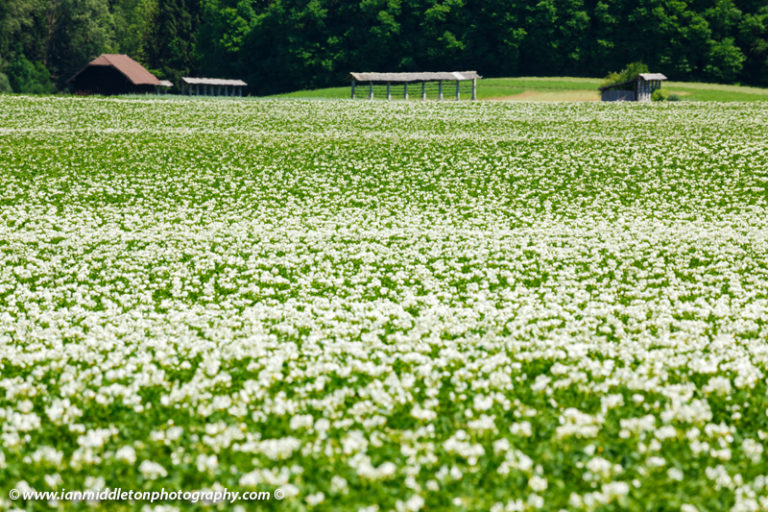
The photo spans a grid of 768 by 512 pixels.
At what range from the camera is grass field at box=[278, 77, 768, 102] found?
8038cm

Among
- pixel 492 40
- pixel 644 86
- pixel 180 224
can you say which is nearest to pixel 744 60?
pixel 492 40

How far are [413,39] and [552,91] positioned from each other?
33.7 metres

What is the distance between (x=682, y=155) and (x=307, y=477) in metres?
28.7

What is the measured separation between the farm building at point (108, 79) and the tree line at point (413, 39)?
20.4 metres

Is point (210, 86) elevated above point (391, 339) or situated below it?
above

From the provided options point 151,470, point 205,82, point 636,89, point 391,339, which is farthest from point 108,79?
point 151,470

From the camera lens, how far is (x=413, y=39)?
4624 inches

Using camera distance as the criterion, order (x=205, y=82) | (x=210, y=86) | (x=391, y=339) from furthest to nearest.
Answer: (x=210, y=86)
(x=205, y=82)
(x=391, y=339)

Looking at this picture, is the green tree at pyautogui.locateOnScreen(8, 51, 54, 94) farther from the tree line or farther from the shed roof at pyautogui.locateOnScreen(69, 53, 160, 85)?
the shed roof at pyautogui.locateOnScreen(69, 53, 160, 85)

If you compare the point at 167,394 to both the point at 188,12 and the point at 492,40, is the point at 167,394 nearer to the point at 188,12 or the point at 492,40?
the point at 492,40

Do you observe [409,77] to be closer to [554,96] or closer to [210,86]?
[554,96]

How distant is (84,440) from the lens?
669cm

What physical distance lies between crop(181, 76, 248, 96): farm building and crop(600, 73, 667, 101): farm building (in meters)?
50.5

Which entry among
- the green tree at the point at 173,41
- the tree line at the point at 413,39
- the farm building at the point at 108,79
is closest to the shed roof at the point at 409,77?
the farm building at the point at 108,79
